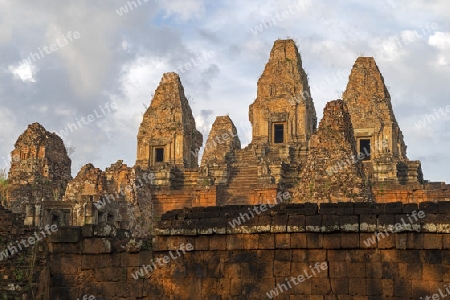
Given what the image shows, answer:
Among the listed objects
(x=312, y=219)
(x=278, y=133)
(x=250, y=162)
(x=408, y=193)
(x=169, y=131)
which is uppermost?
(x=169, y=131)

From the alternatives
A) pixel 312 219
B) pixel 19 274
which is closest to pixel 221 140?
pixel 19 274

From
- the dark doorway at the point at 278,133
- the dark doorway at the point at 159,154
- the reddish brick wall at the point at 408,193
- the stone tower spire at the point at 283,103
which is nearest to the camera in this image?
the reddish brick wall at the point at 408,193

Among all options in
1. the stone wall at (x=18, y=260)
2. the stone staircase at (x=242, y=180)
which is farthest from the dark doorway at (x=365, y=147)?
the stone wall at (x=18, y=260)

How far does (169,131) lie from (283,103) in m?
6.14

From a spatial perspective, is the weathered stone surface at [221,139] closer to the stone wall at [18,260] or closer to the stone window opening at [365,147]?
the stone window opening at [365,147]

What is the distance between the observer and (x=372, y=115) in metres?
29.5

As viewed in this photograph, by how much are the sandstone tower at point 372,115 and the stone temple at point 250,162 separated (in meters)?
0.05

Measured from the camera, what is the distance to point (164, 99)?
32.8m

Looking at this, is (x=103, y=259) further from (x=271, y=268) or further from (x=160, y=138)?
(x=160, y=138)

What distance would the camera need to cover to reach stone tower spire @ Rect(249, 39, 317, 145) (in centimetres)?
3136

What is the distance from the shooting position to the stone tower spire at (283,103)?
31359 millimetres

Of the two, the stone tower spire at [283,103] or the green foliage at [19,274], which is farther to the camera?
the stone tower spire at [283,103]

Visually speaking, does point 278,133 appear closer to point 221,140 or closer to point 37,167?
point 221,140

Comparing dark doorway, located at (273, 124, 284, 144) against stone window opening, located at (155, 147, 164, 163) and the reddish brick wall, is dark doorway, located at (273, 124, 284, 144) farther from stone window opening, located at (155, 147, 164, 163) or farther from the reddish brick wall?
the reddish brick wall
